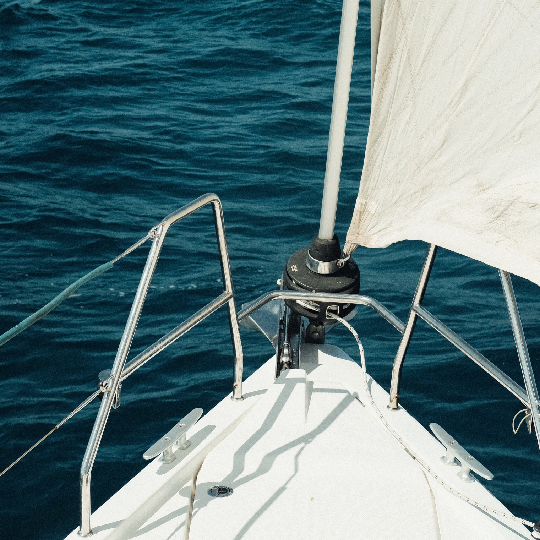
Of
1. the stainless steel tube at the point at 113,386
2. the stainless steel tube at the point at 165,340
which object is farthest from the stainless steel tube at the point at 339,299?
the stainless steel tube at the point at 113,386

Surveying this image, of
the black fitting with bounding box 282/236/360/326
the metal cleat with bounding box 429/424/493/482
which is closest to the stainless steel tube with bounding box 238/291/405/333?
the black fitting with bounding box 282/236/360/326

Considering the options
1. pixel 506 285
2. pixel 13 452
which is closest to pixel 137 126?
pixel 13 452

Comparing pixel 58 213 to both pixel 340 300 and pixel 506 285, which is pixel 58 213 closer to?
pixel 340 300

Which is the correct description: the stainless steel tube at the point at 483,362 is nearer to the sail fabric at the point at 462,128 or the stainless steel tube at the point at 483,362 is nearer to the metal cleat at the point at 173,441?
the sail fabric at the point at 462,128

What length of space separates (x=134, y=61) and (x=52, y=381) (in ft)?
19.6

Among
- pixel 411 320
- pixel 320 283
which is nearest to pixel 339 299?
pixel 320 283

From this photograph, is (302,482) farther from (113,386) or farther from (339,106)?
(339,106)

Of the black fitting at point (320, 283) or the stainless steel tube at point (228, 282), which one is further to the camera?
the black fitting at point (320, 283)

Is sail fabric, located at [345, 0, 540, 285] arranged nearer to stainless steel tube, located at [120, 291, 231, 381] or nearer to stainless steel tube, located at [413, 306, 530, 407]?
stainless steel tube, located at [413, 306, 530, 407]

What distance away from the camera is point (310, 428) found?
280 cm

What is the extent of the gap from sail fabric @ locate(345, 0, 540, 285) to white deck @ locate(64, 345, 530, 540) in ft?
2.37

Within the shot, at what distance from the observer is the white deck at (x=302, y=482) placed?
2.37 metres

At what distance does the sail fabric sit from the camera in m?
2.16

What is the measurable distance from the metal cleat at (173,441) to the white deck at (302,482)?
3cm
